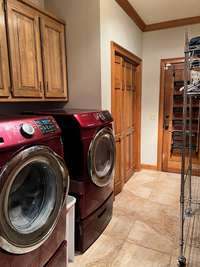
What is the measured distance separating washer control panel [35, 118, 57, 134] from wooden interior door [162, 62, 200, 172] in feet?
8.86

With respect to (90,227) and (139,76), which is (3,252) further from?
(139,76)

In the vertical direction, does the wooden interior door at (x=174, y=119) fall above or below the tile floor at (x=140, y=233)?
above

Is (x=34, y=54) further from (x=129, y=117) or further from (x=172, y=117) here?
(x=172, y=117)

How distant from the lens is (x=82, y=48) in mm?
2248

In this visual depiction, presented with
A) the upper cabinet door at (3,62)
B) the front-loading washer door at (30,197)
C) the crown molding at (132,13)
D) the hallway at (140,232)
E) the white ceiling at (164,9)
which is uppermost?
the white ceiling at (164,9)

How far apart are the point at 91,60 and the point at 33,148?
142 cm

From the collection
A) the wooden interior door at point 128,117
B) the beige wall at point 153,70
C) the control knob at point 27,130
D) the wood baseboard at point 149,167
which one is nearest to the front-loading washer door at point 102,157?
the control knob at point 27,130

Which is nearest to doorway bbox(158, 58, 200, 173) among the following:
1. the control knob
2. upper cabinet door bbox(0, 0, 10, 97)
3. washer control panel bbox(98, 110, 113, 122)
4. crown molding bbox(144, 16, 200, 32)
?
crown molding bbox(144, 16, 200, 32)

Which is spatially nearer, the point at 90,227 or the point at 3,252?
the point at 3,252

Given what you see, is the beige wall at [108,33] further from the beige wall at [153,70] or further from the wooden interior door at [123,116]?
the beige wall at [153,70]

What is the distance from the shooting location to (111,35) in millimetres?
2383

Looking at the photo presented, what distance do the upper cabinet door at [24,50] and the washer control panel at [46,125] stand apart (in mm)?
618

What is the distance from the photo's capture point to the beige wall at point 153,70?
3.37m

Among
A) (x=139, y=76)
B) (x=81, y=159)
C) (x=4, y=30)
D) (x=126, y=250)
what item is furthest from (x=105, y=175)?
(x=139, y=76)
